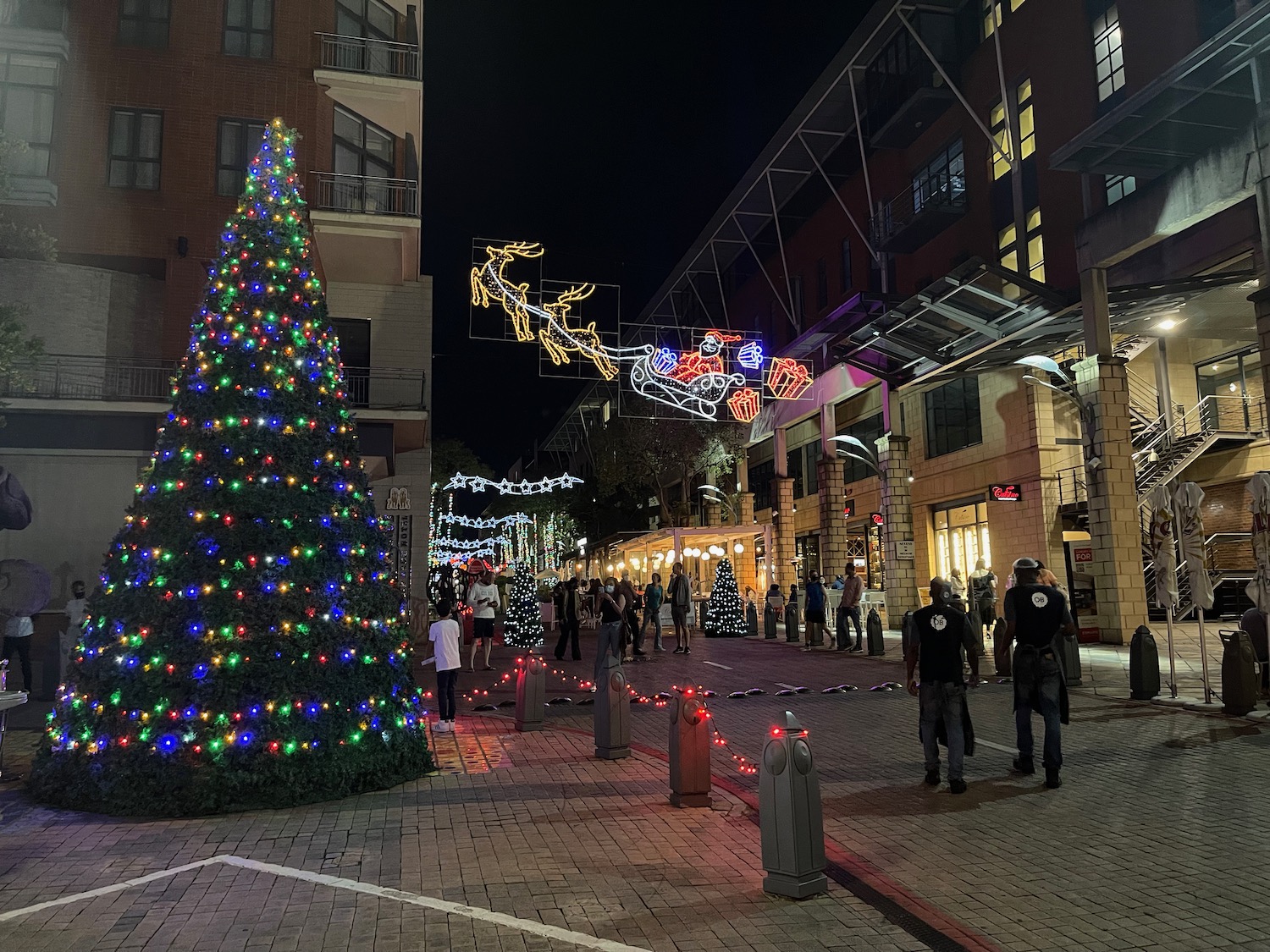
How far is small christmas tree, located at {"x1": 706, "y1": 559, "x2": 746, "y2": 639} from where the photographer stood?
2662cm

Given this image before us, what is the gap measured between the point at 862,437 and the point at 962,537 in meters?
6.40

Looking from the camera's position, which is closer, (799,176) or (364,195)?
(364,195)

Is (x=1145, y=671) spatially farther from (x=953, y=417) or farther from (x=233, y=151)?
(x=233, y=151)

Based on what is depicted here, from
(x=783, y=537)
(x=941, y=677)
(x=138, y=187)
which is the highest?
(x=138, y=187)

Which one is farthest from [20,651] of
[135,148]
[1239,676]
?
[1239,676]

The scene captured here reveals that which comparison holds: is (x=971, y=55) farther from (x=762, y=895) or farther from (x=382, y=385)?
(x=762, y=895)

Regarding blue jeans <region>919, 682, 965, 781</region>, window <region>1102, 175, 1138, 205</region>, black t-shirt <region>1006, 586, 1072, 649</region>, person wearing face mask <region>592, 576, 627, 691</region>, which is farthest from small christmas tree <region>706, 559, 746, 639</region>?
blue jeans <region>919, 682, 965, 781</region>

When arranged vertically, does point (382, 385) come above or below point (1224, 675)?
above

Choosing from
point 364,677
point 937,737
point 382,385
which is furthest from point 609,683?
point 382,385

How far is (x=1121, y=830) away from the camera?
6207 mm

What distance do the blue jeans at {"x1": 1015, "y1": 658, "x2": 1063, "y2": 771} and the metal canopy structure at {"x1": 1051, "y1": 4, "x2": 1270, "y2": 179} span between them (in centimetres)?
1074

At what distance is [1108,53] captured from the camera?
2108 centimetres

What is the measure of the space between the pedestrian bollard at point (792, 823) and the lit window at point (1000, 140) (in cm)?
2415

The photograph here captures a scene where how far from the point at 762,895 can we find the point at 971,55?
28.2 m
